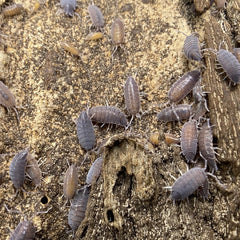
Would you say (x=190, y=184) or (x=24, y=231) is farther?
(x=24, y=231)

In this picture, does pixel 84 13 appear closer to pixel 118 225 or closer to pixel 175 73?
pixel 175 73

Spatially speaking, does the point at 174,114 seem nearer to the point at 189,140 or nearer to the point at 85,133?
the point at 189,140

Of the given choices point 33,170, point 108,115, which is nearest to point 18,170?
point 33,170

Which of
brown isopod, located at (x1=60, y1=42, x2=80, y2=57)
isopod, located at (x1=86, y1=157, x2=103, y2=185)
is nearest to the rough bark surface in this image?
brown isopod, located at (x1=60, y1=42, x2=80, y2=57)

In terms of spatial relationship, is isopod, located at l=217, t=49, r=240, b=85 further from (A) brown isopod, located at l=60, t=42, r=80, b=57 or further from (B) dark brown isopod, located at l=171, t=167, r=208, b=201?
(A) brown isopod, located at l=60, t=42, r=80, b=57

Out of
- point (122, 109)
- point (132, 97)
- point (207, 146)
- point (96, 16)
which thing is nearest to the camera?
point (207, 146)

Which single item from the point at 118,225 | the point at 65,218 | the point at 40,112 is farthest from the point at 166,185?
the point at 40,112

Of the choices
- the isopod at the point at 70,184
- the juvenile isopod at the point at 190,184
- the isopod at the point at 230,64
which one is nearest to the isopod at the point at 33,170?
the isopod at the point at 70,184
